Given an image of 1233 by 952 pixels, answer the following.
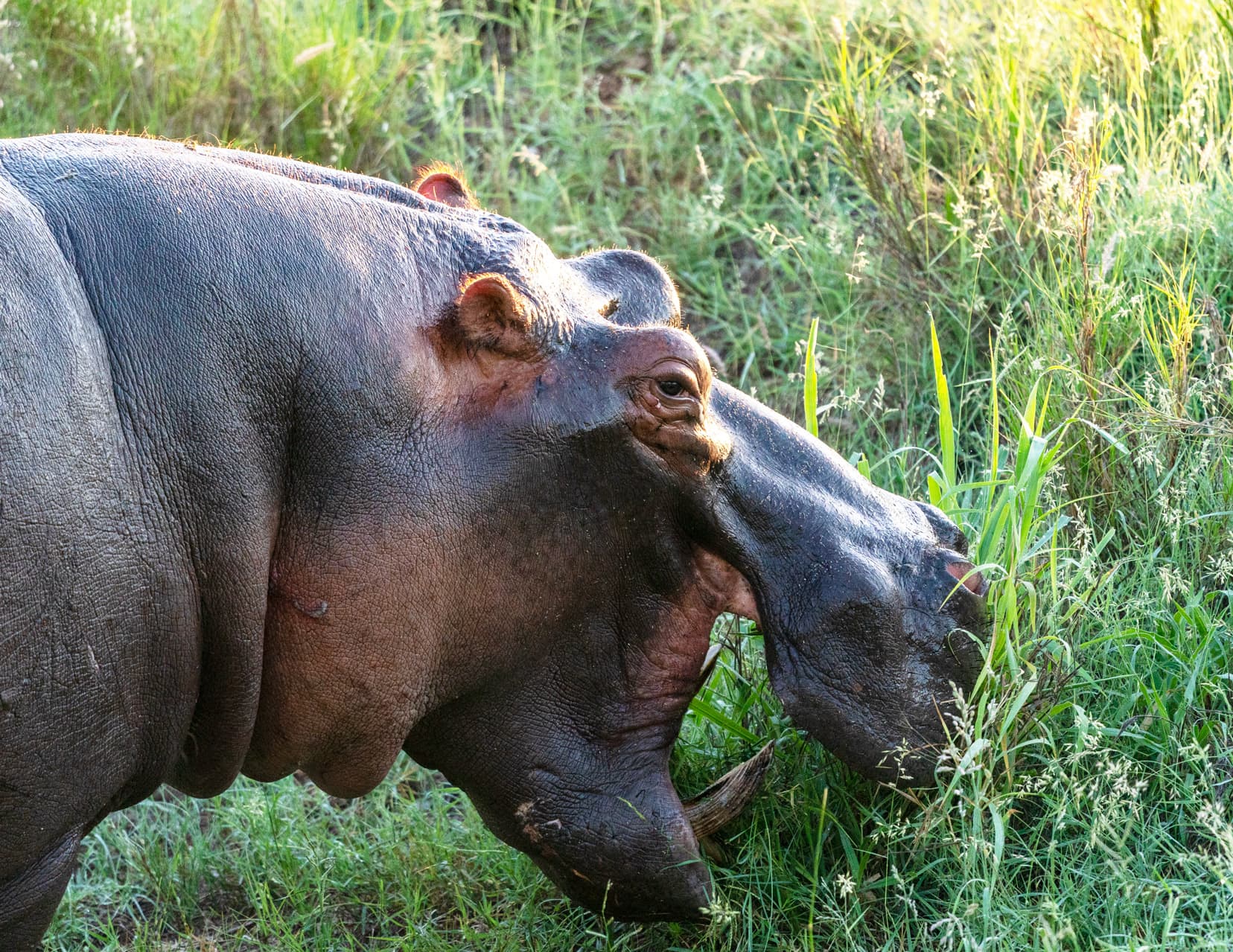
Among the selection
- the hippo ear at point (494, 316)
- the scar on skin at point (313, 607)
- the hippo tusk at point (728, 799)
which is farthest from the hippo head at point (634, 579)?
the scar on skin at point (313, 607)

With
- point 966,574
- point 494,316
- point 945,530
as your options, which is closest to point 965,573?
point 966,574

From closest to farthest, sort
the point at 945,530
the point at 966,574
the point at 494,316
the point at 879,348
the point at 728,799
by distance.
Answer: the point at 494,316 → the point at 966,574 → the point at 945,530 → the point at 728,799 → the point at 879,348

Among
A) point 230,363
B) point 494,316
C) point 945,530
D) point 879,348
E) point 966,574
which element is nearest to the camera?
point 230,363

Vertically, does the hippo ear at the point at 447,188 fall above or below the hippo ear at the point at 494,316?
above

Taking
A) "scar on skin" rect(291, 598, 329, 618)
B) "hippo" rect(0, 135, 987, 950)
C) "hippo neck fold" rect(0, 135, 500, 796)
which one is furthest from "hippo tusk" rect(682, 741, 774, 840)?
"scar on skin" rect(291, 598, 329, 618)

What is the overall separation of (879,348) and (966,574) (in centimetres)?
192

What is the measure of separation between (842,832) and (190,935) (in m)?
1.48

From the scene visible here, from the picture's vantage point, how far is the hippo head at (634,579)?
256 cm

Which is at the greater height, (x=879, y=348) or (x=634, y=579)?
(x=634, y=579)

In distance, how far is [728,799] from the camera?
2.93 m

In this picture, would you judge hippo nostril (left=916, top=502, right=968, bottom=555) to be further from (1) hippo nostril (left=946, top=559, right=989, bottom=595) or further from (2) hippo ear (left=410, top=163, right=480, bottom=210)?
(2) hippo ear (left=410, top=163, right=480, bottom=210)

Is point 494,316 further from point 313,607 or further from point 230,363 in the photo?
point 313,607

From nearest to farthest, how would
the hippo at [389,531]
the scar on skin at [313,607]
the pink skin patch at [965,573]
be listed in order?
the hippo at [389,531], the scar on skin at [313,607], the pink skin patch at [965,573]

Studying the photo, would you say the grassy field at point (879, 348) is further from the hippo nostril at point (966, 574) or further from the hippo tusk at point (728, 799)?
the hippo tusk at point (728, 799)
